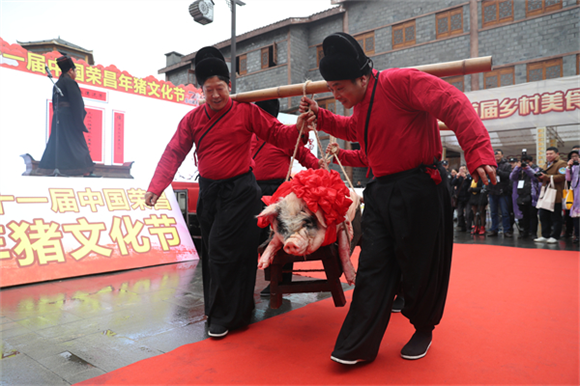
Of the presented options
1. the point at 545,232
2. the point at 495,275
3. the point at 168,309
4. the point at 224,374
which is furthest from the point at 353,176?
the point at 224,374

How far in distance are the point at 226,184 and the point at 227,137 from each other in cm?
34

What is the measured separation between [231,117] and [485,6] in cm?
1275

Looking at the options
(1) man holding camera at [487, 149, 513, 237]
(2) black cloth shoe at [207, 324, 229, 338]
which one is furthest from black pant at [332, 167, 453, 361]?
(1) man holding camera at [487, 149, 513, 237]

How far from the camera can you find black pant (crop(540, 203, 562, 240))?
257 inches

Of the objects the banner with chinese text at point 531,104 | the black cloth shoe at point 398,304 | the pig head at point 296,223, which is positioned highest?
the banner with chinese text at point 531,104

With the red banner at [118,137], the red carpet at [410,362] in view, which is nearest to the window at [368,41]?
the red banner at [118,137]

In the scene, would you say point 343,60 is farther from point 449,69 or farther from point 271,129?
point 271,129

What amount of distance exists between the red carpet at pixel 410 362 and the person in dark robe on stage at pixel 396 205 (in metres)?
0.13

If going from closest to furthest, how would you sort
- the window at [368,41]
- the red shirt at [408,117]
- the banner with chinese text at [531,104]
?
the red shirt at [408,117] → the banner with chinese text at [531,104] → the window at [368,41]

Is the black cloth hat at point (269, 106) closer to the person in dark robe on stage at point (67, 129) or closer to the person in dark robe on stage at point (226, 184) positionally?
the person in dark robe on stage at point (226, 184)

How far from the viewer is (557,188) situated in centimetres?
645

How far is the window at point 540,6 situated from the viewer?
10.9m

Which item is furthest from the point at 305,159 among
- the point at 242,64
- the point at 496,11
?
the point at 242,64

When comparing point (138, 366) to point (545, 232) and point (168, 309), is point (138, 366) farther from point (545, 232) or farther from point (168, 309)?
point (545, 232)
